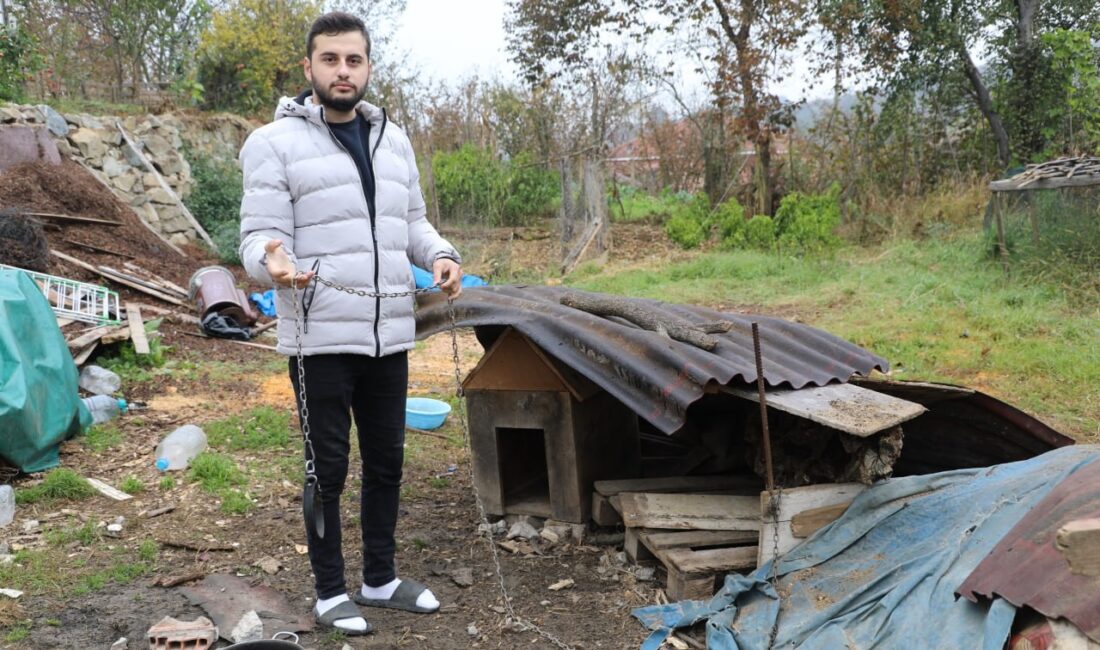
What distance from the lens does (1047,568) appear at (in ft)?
7.96

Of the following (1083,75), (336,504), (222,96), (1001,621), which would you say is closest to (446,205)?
(222,96)

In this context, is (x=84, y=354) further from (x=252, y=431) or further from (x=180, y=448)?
(x=180, y=448)

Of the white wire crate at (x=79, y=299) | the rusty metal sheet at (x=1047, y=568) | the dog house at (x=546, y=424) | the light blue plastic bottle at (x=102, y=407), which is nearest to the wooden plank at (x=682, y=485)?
the dog house at (x=546, y=424)

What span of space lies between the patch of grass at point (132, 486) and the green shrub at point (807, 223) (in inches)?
348

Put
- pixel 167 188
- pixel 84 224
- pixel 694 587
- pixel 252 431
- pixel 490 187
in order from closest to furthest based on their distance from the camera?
pixel 694 587 < pixel 252 431 < pixel 84 224 < pixel 167 188 < pixel 490 187

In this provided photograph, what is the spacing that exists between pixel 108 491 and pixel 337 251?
2.64 metres

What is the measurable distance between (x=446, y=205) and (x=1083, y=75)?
8.87 meters

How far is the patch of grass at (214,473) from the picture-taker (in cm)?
497

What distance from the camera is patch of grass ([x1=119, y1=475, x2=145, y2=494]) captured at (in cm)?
491

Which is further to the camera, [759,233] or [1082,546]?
[759,233]

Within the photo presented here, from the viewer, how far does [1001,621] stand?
2.47 metres

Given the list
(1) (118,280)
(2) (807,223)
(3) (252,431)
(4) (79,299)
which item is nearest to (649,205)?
(2) (807,223)

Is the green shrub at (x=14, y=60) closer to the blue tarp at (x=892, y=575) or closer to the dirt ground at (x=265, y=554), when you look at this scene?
the dirt ground at (x=265, y=554)

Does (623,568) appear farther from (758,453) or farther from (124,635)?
(124,635)
